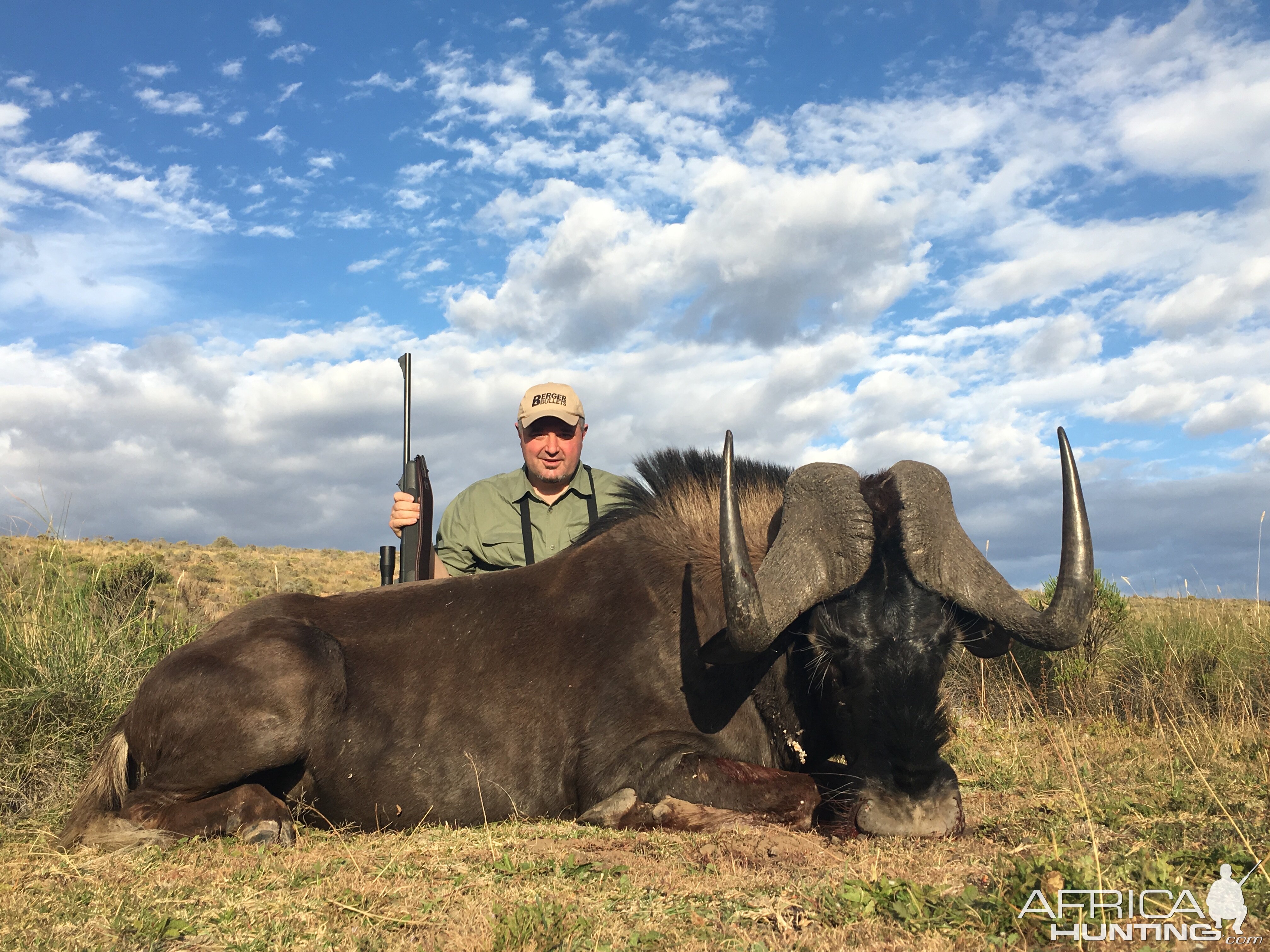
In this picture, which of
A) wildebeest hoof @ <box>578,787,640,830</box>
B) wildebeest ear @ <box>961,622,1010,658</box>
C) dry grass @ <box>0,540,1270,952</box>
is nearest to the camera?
dry grass @ <box>0,540,1270,952</box>

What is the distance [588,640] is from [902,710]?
177cm

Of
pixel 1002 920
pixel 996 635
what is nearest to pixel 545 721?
pixel 996 635

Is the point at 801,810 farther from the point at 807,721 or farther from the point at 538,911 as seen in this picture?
the point at 538,911

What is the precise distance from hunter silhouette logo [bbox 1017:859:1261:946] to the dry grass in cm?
4

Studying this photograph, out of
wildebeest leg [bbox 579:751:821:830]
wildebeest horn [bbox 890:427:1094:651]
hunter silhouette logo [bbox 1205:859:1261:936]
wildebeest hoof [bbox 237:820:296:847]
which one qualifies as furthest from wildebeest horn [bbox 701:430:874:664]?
wildebeest hoof [bbox 237:820:296:847]

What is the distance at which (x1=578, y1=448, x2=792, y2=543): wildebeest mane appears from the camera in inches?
209

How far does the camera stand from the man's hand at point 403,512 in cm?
754

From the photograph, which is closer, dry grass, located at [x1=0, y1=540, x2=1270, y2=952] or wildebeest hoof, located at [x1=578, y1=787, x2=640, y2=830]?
dry grass, located at [x1=0, y1=540, x2=1270, y2=952]

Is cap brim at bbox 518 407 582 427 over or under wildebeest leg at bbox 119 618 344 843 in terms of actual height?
over

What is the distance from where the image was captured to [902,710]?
150 inches

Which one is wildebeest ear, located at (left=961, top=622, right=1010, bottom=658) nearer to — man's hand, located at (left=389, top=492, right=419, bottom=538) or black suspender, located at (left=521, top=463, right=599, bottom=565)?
black suspender, located at (left=521, top=463, right=599, bottom=565)

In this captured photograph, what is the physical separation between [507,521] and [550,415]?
37.9 inches

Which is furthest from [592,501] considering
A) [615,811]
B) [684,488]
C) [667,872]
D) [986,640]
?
[667,872]

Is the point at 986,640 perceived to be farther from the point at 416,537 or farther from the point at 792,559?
the point at 416,537
